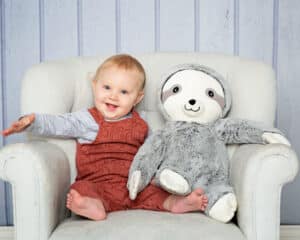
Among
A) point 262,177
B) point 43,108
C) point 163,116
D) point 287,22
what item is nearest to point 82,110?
point 43,108

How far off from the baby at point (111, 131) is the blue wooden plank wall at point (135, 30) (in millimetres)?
389

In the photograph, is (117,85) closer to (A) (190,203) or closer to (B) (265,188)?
(A) (190,203)

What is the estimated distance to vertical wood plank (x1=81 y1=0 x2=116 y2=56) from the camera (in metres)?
2.21

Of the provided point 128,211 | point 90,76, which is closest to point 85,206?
point 128,211

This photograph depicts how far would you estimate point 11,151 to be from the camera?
4.87 feet

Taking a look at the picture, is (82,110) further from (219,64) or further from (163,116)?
(219,64)

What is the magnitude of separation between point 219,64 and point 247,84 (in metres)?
0.13

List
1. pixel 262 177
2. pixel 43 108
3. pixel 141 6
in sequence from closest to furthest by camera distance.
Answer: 1. pixel 262 177
2. pixel 43 108
3. pixel 141 6

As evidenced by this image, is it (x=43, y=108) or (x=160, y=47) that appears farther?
(x=160, y=47)

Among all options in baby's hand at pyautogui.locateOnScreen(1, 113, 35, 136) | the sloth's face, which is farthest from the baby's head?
baby's hand at pyautogui.locateOnScreen(1, 113, 35, 136)

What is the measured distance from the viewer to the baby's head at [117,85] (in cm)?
181

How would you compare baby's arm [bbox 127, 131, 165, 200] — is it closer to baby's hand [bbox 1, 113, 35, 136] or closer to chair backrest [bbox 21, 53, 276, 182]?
chair backrest [bbox 21, 53, 276, 182]

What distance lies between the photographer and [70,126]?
1.79 m

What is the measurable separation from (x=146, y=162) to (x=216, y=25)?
748 millimetres
